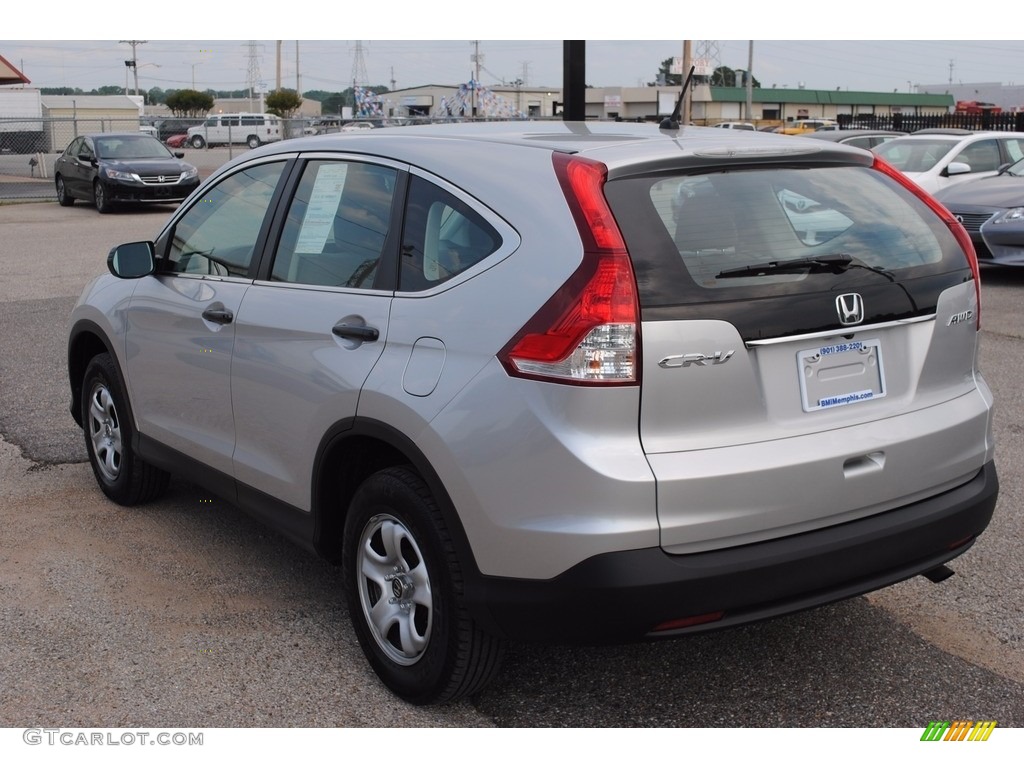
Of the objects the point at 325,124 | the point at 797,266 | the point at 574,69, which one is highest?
the point at 325,124

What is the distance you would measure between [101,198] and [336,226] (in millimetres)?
21067

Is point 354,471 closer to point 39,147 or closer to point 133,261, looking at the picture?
point 133,261

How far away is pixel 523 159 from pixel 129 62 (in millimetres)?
105501

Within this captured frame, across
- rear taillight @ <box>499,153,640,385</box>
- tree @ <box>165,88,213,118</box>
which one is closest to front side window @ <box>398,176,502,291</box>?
rear taillight @ <box>499,153,640,385</box>

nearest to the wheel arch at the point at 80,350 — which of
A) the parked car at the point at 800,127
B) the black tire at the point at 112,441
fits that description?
the black tire at the point at 112,441

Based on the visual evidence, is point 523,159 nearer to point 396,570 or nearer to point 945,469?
point 396,570

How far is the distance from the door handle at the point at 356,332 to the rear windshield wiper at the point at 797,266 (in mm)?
1076

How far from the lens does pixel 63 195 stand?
25406 millimetres

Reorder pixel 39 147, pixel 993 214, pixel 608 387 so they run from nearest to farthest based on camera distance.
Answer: pixel 608 387
pixel 993 214
pixel 39 147

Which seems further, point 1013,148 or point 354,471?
point 1013,148

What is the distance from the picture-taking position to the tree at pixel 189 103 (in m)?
89.8

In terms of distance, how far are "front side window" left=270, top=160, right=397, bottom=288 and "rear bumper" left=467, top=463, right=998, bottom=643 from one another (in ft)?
3.92
